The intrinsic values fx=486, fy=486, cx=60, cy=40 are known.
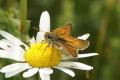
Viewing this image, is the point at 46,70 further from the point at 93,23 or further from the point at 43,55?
the point at 93,23

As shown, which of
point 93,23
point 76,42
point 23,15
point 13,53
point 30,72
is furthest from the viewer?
point 93,23

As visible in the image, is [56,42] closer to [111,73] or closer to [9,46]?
[9,46]

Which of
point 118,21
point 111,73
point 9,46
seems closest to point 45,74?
point 9,46

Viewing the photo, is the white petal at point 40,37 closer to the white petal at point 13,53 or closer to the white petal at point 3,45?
the white petal at point 13,53

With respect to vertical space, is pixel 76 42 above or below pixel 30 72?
above

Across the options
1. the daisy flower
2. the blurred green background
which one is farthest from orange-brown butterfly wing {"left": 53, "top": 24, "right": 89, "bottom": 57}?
the blurred green background

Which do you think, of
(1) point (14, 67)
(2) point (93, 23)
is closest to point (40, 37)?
(1) point (14, 67)

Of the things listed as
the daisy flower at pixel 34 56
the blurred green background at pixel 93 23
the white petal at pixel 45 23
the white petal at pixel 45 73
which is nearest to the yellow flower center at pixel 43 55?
the daisy flower at pixel 34 56
